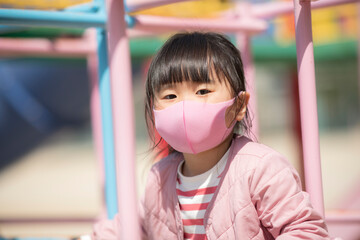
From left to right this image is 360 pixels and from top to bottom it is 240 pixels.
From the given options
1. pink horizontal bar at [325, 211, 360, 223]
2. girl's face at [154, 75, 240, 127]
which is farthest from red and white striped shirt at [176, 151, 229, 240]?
pink horizontal bar at [325, 211, 360, 223]

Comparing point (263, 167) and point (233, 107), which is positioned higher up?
point (233, 107)

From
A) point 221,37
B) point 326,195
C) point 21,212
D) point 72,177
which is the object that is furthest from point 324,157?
point 221,37

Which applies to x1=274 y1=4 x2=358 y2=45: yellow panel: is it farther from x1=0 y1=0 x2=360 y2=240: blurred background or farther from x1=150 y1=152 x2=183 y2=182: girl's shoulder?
x1=150 y1=152 x2=183 y2=182: girl's shoulder

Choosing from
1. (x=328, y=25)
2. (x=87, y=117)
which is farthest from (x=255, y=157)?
(x=87, y=117)

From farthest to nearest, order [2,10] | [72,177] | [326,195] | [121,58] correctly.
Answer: [72,177], [326,195], [2,10], [121,58]

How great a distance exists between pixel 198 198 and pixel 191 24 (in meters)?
0.86

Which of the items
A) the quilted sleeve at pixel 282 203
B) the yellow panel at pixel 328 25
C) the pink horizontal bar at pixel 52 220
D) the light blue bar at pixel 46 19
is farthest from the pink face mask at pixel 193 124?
the yellow panel at pixel 328 25

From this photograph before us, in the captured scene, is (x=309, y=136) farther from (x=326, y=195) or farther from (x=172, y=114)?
(x=326, y=195)

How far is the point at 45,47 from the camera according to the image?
85.9 inches

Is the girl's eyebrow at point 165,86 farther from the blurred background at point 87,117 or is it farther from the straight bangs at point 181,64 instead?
Answer: the blurred background at point 87,117

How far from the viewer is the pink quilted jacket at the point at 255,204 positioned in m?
0.88

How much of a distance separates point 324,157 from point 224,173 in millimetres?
5174

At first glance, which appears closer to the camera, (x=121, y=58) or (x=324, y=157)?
(x=121, y=58)

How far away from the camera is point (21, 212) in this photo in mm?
3895
